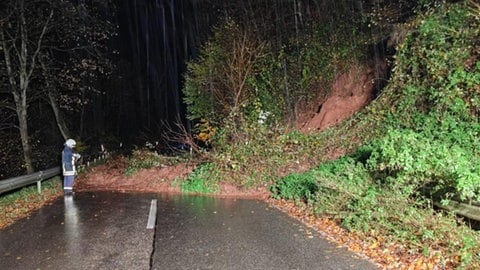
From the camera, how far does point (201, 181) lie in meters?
16.4

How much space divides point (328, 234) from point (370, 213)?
0.92 metres

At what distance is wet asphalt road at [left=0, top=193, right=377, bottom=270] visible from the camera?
669cm

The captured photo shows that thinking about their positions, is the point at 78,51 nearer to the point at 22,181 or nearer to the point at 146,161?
the point at 146,161

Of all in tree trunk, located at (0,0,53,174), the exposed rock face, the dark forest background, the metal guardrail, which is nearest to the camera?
the metal guardrail

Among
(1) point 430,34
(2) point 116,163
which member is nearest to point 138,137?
(2) point 116,163

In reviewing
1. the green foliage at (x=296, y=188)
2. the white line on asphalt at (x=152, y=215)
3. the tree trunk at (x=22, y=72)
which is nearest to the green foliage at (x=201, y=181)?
the green foliage at (x=296, y=188)

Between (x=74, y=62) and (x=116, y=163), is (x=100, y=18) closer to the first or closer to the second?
(x=74, y=62)

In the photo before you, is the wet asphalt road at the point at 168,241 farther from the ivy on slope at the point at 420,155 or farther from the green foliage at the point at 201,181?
the green foliage at the point at 201,181

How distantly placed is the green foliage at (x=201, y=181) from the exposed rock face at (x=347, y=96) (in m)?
5.48

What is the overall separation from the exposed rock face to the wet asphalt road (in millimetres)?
8991

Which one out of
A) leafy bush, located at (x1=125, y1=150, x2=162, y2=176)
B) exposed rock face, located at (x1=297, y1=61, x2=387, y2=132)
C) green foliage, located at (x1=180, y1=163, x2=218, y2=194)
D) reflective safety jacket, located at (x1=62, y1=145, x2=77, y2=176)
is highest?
exposed rock face, located at (x1=297, y1=61, x2=387, y2=132)

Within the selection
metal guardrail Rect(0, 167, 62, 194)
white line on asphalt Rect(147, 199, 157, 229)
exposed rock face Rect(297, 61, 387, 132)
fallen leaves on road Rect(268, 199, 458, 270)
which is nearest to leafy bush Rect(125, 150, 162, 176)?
metal guardrail Rect(0, 167, 62, 194)

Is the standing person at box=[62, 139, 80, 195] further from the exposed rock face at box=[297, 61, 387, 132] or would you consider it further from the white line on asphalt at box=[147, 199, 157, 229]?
the exposed rock face at box=[297, 61, 387, 132]

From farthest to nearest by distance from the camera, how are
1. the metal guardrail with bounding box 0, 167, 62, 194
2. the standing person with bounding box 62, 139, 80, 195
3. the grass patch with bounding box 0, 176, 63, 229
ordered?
the standing person with bounding box 62, 139, 80, 195 → the metal guardrail with bounding box 0, 167, 62, 194 → the grass patch with bounding box 0, 176, 63, 229
